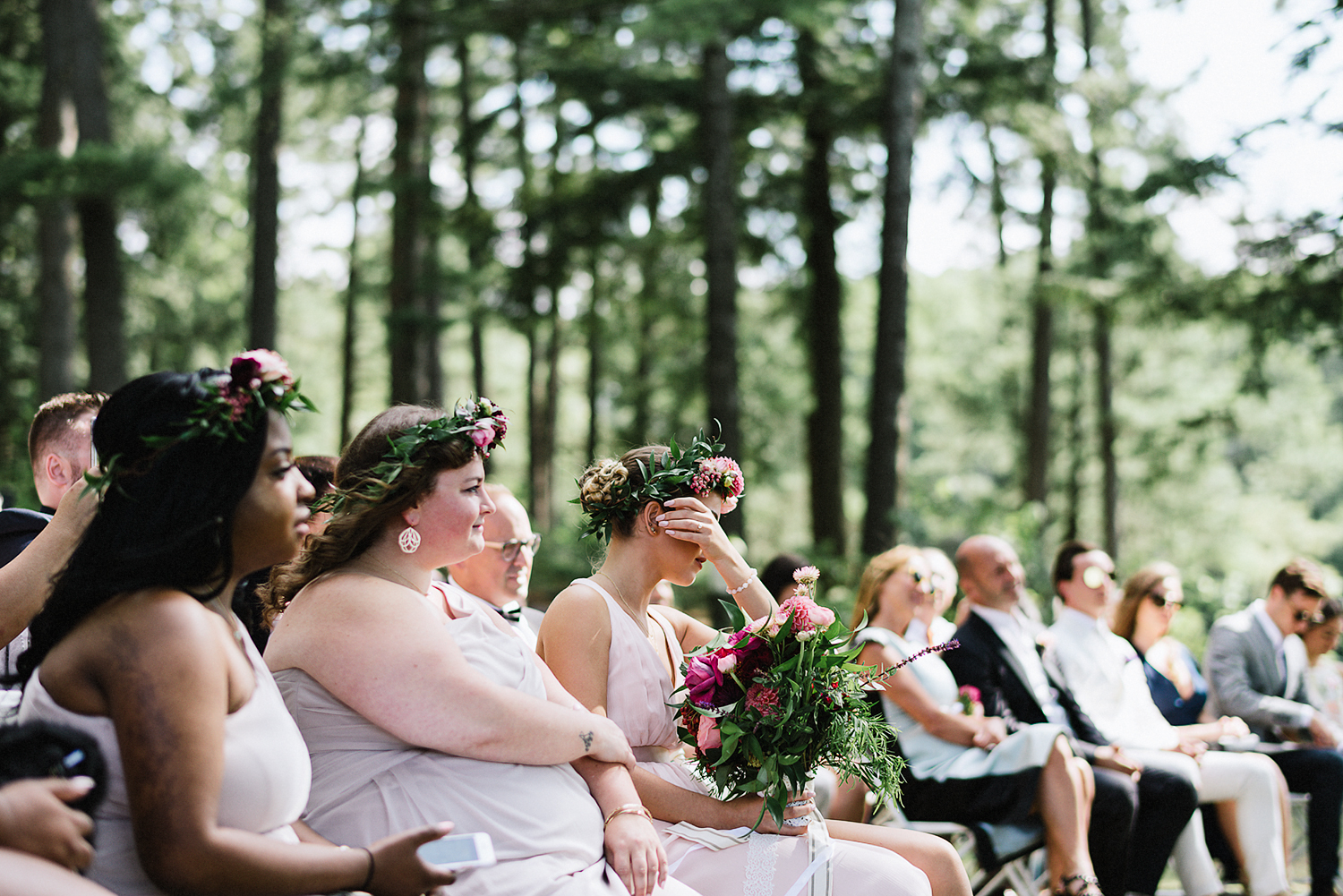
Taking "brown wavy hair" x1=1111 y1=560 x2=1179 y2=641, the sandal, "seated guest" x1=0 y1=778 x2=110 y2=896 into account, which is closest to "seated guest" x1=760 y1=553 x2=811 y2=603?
"brown wavy hair" x1=1111 y1=560 x2=1179 y2=641

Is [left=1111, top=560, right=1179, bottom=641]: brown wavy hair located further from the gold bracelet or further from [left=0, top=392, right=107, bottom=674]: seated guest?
[left=0, top=392, right=107, bottom=674]: seated guest

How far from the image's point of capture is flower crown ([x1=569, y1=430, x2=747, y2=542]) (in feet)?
10.9

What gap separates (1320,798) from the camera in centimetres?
602

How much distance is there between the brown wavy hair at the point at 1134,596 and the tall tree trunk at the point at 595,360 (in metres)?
11.7

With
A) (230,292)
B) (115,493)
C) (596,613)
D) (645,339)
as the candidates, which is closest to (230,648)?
(115,493)

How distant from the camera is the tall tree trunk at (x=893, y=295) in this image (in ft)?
36.7

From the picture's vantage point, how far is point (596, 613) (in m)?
3.23

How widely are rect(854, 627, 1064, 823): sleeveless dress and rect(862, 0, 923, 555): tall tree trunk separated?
6.29 meters

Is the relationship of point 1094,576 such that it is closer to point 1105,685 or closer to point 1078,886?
point 1105,685

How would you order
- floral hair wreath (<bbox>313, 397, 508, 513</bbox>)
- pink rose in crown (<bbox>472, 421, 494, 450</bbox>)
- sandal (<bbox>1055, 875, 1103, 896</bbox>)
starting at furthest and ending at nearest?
sandal (<bbox>1055, 875, 1103, 896</bbox>) < pink rose in crown (<bbox>472, 421, 494, 450</bbox>) < floral hair wreath (<bbox>313, 397, 508, 513</bbox>)

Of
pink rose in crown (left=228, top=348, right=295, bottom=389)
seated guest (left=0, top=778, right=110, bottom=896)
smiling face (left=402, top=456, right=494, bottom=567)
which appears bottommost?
seated guest (left=0, top=778, right=110, bottom=896)

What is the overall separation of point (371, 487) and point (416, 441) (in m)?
0.16

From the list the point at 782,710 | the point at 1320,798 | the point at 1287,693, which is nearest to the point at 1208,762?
the point at 1320,798

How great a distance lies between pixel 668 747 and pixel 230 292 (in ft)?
75.6
